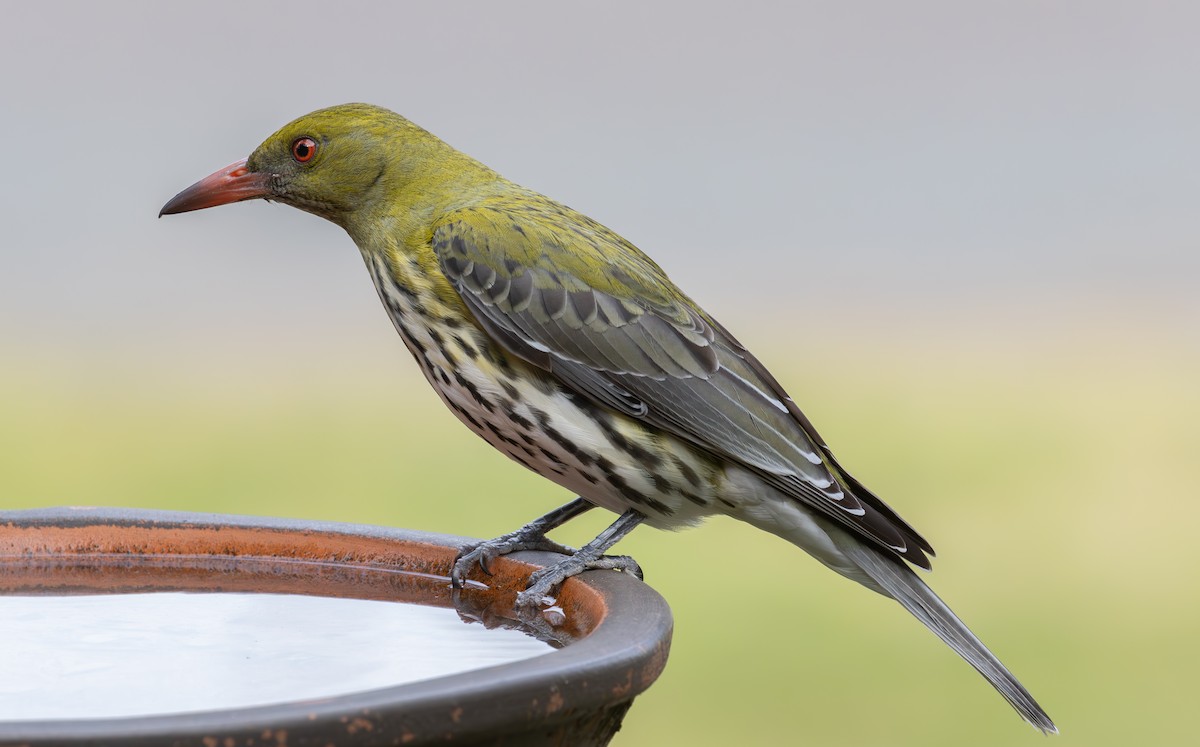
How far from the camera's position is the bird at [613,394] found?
11.7 feet

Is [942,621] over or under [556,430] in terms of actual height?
under

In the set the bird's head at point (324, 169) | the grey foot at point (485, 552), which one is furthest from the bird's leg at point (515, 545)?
the bird's head at point (324, 169)

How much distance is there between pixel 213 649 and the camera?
2.69m

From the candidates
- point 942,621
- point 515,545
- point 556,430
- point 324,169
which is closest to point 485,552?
point 515,545

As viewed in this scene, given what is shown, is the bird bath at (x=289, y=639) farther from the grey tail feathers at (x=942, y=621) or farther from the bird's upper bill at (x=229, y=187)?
the bird's upper bill at (x=229, y=187)

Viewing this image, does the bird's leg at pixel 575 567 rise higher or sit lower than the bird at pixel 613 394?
lower

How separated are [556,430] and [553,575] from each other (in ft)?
1.60

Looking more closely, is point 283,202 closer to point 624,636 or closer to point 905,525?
point 905,525

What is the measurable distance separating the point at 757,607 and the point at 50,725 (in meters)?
5.91

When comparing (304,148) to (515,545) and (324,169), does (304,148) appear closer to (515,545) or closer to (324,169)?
(324,169)

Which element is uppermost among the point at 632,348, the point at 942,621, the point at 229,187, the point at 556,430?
the point at 229,187

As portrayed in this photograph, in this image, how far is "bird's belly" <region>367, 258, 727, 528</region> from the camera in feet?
11.6

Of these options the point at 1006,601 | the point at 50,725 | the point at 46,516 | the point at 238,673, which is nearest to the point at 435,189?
the point at 46,516

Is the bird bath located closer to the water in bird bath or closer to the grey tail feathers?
the water in bird bath
